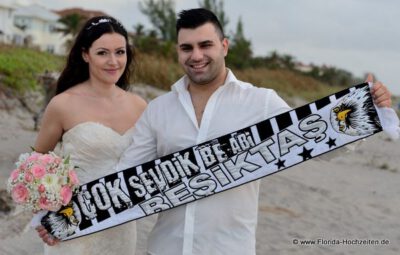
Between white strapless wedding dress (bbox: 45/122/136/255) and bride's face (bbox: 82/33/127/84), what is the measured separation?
31 cm

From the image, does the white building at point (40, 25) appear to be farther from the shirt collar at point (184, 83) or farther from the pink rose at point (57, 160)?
the shirt collar at point (184, 83)

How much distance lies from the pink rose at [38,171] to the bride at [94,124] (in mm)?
341

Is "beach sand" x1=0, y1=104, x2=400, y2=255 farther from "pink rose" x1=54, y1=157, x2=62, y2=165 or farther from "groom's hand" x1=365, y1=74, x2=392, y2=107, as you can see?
"groom's hand" x1=365, y1=74, x2=392, y2=107

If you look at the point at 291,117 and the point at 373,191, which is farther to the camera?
the point at 373,191

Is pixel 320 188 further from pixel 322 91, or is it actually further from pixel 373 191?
pixel 322 91

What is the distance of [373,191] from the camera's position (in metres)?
10.8

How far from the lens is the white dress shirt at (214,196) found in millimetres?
2994

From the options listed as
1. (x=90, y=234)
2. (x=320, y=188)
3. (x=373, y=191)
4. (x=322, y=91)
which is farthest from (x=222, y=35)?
(x=322, y=91)

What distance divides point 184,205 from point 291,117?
2.34 ft

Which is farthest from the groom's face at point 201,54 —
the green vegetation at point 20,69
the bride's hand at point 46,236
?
the green vegetation at point 20,69

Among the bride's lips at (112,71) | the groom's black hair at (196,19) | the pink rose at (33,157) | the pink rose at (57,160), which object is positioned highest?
the groom's black hair at (196,19)

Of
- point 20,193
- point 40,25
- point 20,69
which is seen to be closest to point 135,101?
point 20,193

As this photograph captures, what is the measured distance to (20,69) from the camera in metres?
14.0

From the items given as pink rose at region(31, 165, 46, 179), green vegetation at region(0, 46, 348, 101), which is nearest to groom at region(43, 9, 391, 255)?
pink rose at region(31, 165, 46, 179)
